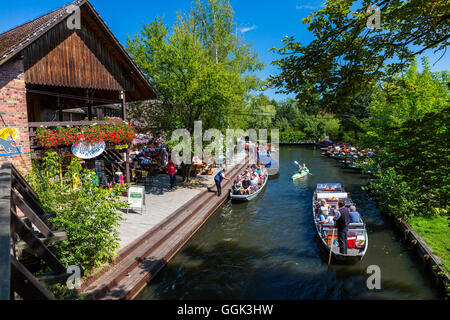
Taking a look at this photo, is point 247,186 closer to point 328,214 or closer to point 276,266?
point 328,214

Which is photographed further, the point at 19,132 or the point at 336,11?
the point at 19,132

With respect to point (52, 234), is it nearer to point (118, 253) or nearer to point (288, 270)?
point (118, 253)

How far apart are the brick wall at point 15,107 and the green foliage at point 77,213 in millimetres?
2869

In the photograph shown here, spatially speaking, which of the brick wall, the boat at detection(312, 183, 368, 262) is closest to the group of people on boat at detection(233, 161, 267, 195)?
the boat at detection(312, 183, 368, 262)

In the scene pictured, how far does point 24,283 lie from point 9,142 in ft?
31.4

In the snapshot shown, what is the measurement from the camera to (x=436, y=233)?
10711 millimetres

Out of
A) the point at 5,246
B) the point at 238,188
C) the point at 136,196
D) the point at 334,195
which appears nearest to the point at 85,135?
the point at 136,196

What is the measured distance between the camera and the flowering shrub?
1032 cm

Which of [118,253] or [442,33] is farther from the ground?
[442,33]

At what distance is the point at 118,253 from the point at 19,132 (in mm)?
5484

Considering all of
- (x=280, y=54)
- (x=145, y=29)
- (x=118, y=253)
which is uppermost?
(x=145, y=29)

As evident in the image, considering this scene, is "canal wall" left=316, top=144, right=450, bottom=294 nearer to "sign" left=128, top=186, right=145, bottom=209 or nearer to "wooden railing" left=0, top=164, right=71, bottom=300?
"wooden railing" left=0, top=164, right=71, bottom=300
